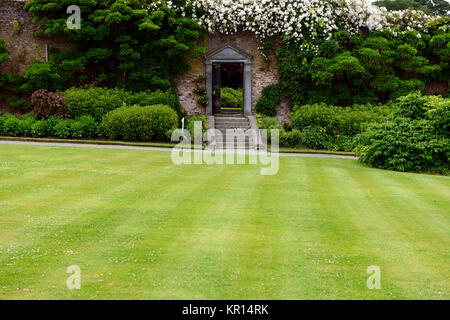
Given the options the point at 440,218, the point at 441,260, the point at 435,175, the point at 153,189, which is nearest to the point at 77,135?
the point at 153,189

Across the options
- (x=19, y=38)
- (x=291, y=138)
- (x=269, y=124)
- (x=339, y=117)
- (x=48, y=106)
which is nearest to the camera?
(x=291, y=138)

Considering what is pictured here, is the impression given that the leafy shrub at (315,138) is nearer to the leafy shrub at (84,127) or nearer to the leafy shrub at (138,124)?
the leafy shrub at (138,124)

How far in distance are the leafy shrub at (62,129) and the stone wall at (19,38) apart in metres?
5.46

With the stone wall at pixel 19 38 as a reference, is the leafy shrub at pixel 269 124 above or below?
below

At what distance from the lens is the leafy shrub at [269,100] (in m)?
21.2

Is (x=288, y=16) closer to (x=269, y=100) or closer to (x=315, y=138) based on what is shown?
(x=269, y=100)

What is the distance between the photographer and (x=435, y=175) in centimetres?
1235

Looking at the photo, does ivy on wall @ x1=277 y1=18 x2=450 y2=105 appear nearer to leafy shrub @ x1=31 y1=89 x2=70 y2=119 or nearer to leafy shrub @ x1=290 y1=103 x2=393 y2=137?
leafy shrub @ x1=290 y1=103 x2=393 y2=137

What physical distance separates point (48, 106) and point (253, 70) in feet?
29.6

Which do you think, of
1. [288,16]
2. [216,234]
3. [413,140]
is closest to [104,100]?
[288,16]

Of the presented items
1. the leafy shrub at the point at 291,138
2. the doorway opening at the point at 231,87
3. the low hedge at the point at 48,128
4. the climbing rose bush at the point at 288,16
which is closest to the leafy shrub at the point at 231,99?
the doorway opening at the point at 231,87

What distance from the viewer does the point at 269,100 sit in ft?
69.7

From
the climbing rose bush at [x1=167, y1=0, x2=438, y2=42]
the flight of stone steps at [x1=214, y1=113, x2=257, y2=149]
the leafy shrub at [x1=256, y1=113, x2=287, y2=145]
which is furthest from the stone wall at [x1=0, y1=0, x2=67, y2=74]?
the leafy shrub at [x1=256, y1=113, x2=287, y2=145]

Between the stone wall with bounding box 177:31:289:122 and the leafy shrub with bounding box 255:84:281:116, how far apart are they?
0.30 metres
